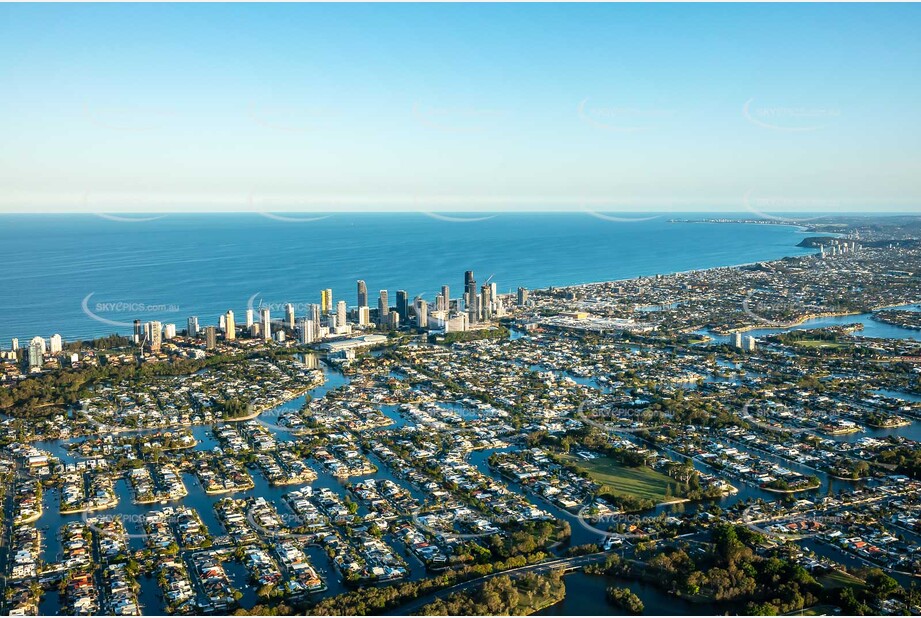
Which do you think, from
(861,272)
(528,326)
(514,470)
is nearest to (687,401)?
(514,470)

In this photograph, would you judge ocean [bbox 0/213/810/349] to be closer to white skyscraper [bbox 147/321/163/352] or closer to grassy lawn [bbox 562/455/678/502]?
white skyscraper [bbox 147/321/163/352]

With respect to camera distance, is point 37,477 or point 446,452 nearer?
point 37,477

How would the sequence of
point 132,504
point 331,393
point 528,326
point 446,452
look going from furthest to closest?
point 528,326 < point 331,393 < point 446,452 < point 132,504

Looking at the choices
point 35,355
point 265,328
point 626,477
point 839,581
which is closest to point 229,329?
point 265,328

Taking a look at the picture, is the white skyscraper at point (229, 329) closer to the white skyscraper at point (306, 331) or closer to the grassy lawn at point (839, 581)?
the white skyscraper at point (306, 331)

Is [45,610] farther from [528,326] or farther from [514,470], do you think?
[528,326]

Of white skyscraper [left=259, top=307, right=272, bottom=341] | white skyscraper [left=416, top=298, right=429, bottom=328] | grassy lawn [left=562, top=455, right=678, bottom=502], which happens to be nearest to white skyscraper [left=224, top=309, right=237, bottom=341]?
white skyscraper [left=259, top=307, right=272, bottom=341]
